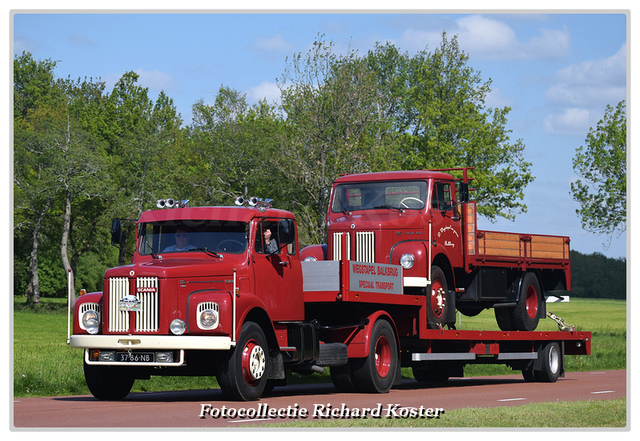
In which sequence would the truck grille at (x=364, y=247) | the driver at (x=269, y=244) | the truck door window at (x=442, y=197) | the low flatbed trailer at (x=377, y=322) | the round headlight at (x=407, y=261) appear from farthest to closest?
the truck door window at (x=442, y=197), the truck grille at (x=364, y=247), the round headlight at (x=407, y=261), the low flatbed trailer at (x=377, y=322), the driver at (x=269, y=244)

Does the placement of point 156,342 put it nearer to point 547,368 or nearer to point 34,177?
point 547,368

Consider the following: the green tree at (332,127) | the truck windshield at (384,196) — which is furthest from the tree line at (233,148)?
the truck windshield at (384,196)

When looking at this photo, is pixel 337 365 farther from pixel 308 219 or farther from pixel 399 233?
pixel 308 219

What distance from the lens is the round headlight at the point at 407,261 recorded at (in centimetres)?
1750

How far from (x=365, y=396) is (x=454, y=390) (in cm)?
313

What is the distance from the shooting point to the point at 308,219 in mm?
36031

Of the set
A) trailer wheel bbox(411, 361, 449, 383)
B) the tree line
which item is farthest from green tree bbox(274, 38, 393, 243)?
trailer wheel bbox(411, 361, 449, 383)

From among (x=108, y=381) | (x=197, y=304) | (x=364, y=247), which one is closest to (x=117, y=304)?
(x=197, y=304)

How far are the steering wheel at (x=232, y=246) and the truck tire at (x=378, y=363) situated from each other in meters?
3.11

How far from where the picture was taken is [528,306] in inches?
860

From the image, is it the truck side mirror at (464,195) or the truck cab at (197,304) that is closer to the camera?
the truck cab at (197,304)

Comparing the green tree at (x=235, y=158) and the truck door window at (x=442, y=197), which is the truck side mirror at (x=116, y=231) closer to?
the truck door window at (x=442, y=197)

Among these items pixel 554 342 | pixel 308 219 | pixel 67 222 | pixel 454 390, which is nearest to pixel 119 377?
pixel 454 390

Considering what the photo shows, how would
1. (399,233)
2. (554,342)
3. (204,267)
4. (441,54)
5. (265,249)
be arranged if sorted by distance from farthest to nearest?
(441,54)
(554,342)
(399,233)
(265,249)
(204,267)
